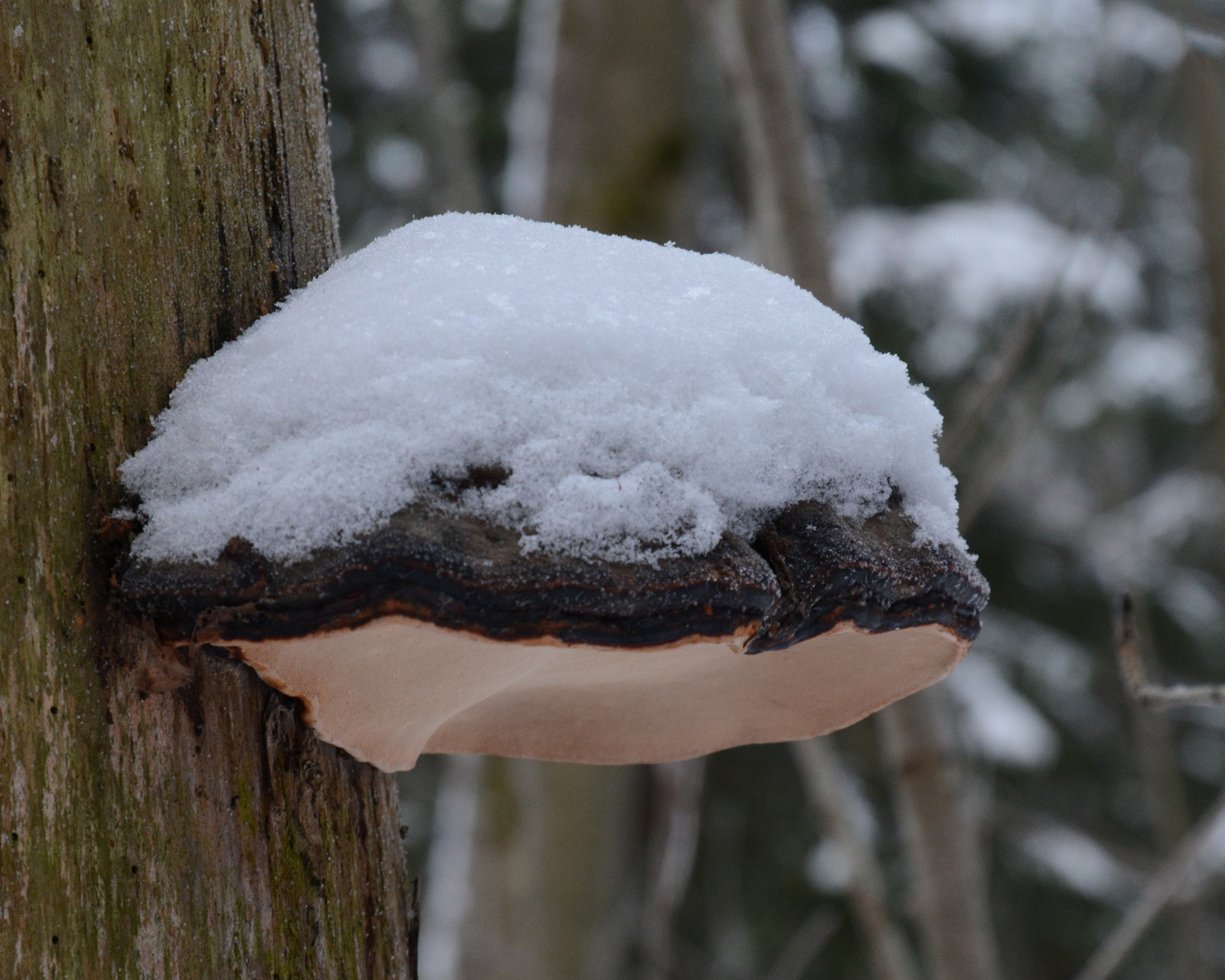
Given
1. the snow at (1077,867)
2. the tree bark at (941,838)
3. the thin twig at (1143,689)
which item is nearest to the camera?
the thin twig at (1143,689)

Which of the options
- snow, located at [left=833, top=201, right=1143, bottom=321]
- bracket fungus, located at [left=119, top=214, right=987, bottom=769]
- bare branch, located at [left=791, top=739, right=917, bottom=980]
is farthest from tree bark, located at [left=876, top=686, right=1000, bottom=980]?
snow, located at [left=833, top=201, right=1143, bottom=321]

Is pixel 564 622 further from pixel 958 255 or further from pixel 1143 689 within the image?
pixel 958 255

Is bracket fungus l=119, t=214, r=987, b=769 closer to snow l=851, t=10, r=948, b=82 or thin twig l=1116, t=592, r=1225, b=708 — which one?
thin twig l=1116, t=592, r=1225, b=708

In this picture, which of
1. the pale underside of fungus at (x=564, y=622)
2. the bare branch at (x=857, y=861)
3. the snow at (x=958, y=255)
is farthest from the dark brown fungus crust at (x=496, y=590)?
the snow at (x=958, y=255)

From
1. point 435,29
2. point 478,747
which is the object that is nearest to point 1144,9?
point 435,29

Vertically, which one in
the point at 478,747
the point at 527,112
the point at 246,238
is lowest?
the point at 478,747

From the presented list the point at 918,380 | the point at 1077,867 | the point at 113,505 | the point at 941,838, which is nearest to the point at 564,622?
the point at 113,505

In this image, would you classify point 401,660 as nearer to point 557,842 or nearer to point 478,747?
point 478,747

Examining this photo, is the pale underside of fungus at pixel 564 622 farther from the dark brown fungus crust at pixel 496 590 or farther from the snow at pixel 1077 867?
the snow at pixel 1077 867
